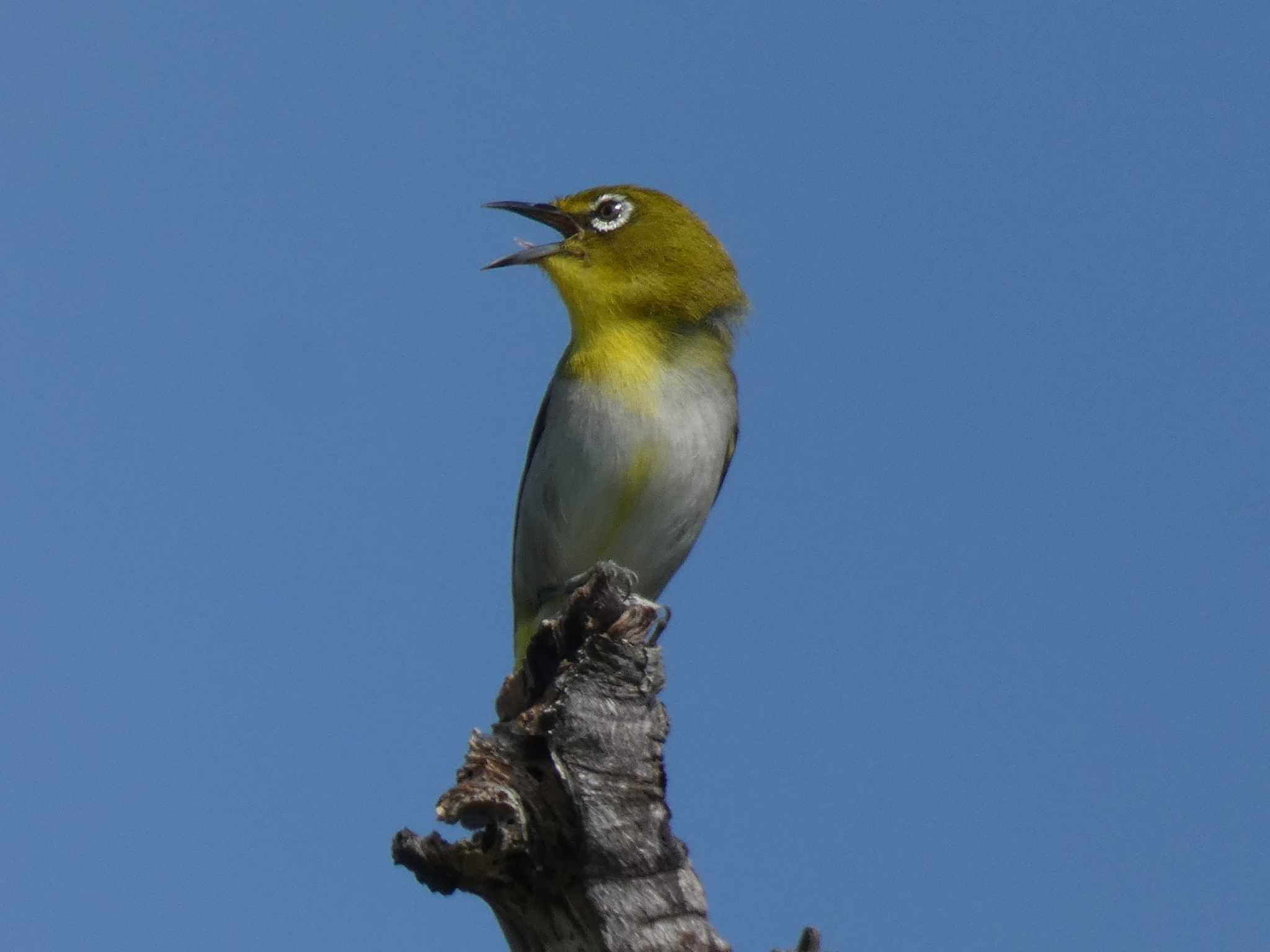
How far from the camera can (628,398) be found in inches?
340

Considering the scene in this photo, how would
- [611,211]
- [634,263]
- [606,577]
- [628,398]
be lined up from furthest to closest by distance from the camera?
[611,211] < [634,263] < [628,398] < [606,577]

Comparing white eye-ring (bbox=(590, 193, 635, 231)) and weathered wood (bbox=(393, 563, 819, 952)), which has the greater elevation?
white eye-ring (bbox=(590, 193, 635, 231))

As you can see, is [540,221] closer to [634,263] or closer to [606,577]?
[634,263]

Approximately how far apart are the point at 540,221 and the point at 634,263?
0.91 metres

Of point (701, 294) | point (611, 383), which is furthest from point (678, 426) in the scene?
point (701, 294)

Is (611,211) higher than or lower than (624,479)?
higher

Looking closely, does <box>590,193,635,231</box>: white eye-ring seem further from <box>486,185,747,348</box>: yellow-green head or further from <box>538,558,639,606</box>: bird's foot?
<box>538,558,639,606</box>: bird's foot

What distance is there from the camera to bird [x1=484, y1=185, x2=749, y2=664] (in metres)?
8.67

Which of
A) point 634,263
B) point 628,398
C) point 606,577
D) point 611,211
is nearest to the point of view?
point 606,577

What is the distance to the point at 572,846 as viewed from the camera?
5.85 meters

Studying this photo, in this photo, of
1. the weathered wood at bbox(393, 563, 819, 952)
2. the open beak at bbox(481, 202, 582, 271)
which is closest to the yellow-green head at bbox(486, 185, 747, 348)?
the open beak at bbox(481, 202, 582, 271)

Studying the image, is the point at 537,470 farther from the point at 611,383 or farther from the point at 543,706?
the point at 543,706

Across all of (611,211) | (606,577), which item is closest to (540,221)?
(611,211)

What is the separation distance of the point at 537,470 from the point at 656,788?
3.42 meters
